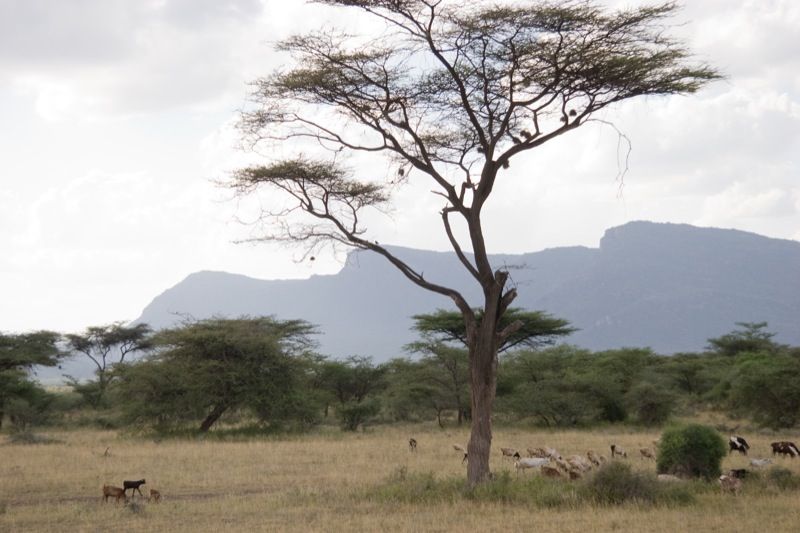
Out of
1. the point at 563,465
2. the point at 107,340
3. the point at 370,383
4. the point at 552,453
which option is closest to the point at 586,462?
the point at 563,465

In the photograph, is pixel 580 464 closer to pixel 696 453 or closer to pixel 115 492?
pixel 696 453

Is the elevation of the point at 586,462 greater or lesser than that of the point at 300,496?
greater

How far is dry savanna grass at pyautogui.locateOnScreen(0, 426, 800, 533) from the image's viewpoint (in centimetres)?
1191

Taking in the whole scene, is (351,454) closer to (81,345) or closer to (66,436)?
(66,436)

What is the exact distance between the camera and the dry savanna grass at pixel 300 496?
39.1 ft

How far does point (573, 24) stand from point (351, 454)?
12907 millimetres

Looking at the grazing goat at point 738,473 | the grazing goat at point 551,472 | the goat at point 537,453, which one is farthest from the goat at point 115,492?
the grazing goat at point 738,473

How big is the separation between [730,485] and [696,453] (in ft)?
7.49

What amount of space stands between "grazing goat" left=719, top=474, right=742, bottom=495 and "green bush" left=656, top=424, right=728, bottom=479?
6.62 ft

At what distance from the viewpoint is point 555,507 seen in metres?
13.2

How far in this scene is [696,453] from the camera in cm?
1659

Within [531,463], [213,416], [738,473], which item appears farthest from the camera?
[213,416]

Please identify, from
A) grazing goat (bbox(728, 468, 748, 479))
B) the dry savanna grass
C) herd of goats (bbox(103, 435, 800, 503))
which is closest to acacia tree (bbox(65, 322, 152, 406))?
the dry savanna grass

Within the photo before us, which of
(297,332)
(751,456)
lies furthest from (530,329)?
(751,456)
